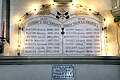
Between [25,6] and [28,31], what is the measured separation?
43 cm

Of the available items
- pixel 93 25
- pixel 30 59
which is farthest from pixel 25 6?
pixel 30 59

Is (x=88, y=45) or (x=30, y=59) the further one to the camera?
(x=88, y=45)

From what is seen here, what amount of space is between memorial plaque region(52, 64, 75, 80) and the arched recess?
1050mm

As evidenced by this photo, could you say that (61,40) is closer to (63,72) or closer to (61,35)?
(61,35)

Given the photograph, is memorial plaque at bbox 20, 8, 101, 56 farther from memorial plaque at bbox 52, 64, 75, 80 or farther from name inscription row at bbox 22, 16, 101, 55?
memorial plaque at bbox 52, 64, 75, 80

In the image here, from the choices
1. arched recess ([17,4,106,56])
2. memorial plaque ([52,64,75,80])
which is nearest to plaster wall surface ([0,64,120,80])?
memorial plaque ([52,64,75,80])

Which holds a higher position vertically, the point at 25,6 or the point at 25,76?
the point at 25,6

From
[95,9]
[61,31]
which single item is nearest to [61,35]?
[61,31]

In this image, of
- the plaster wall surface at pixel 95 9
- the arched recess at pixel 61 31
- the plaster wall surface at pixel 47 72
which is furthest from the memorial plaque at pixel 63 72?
the plaster wall surface at pixel 95 9

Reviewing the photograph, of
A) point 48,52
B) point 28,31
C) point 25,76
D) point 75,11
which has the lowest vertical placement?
point 25,76

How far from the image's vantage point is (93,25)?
4.97m

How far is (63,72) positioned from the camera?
382 cm

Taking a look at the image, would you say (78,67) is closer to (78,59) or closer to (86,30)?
(78,59)

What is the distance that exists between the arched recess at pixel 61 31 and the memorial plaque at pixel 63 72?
1050 mm
